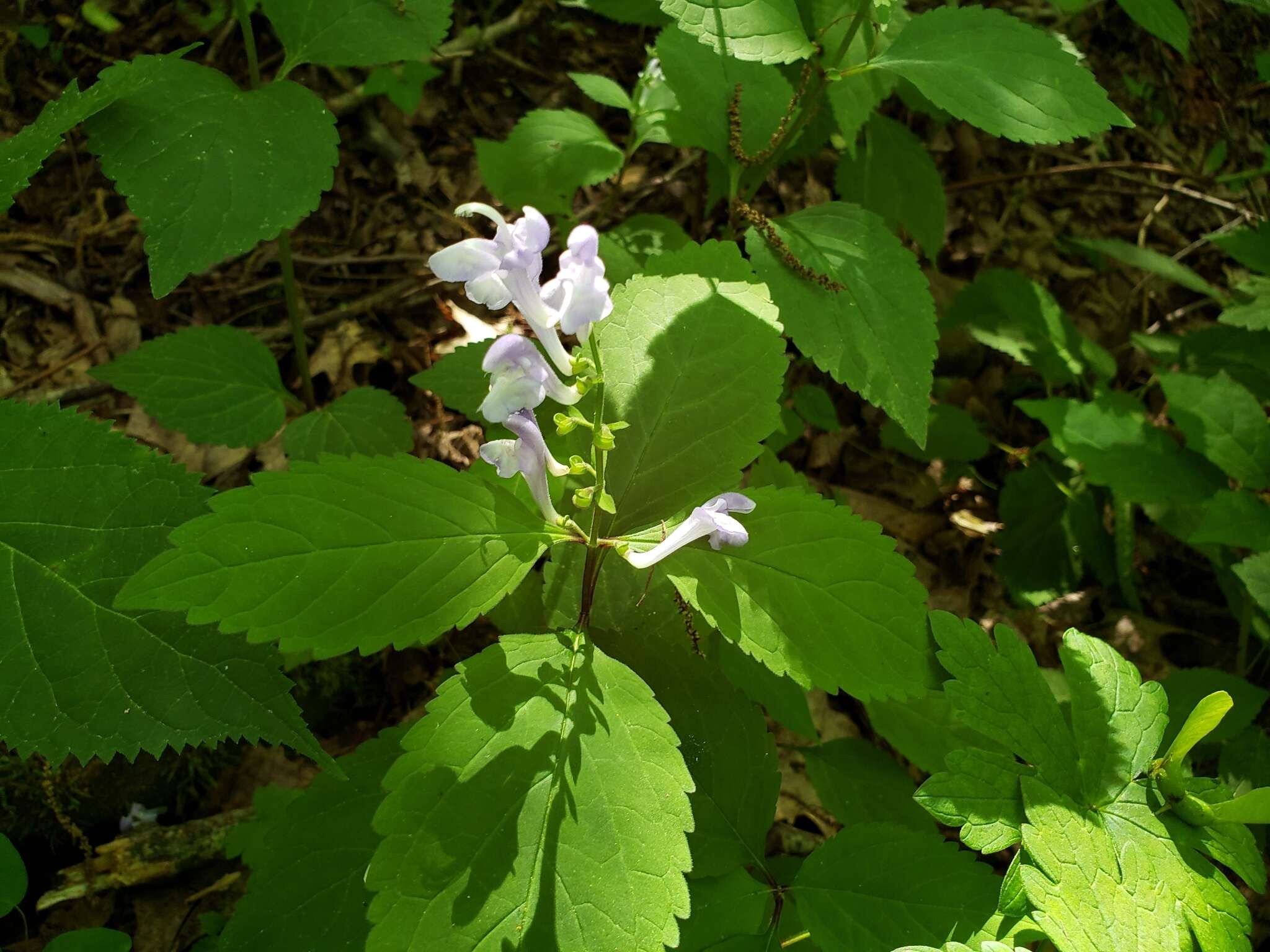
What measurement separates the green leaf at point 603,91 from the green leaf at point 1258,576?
279 cm

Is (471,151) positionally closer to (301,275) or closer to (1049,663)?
(301,275)

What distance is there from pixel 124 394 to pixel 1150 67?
656 centimetres

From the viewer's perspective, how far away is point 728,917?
6.29ft

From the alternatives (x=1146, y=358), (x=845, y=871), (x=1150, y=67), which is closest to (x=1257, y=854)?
(x=845, y=871)

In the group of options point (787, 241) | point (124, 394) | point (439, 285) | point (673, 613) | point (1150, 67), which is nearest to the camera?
point (673, 613)

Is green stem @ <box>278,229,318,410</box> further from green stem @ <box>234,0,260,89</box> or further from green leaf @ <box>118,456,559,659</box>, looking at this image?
green leaf @ <box>118,456,559,659</box>

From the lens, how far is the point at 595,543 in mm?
1832

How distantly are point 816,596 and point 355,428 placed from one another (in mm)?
1872

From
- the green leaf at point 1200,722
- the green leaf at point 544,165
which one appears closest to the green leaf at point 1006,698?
the green leaf at point 1200,722

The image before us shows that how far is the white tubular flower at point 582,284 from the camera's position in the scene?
1.41 metres

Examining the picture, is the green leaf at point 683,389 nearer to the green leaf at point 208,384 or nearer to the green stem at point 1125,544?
the green leaf at point 208,384

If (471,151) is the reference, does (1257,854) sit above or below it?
below

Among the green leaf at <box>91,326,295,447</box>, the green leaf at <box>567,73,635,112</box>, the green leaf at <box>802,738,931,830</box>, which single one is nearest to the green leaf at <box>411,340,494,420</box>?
the green leaf at <box>91,326,295,447</box>

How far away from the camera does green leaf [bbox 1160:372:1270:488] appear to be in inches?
119
